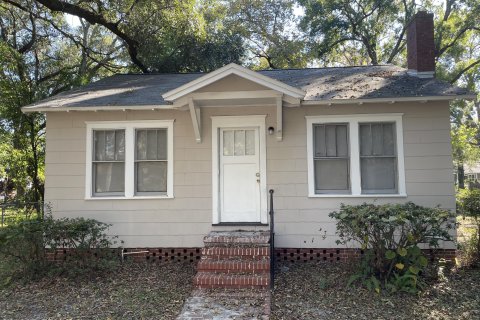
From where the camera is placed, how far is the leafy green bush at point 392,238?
15.9 feet

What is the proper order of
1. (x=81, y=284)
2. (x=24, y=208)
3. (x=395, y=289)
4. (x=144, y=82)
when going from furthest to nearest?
(x=24, y=208)
(x=144, y=82)
(x=81, y=284)
(x=395, y=289)

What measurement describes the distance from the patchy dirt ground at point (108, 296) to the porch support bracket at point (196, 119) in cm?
242

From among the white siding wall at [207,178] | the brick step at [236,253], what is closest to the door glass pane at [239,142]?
the white siding wall at [207,178]

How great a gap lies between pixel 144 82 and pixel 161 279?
4831 mm

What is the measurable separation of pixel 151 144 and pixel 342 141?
12.1 feet

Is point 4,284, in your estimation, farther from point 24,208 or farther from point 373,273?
point 24,208

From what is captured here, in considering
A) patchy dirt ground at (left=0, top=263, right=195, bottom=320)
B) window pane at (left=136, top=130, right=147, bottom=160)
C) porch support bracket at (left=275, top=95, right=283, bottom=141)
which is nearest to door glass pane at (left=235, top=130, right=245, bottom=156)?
porch support bracket at (left=275, top=95, right=283, bottom=141)

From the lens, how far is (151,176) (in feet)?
22.3

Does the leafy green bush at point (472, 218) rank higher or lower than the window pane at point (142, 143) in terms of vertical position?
Answer: lower

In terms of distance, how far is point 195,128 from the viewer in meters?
6.43

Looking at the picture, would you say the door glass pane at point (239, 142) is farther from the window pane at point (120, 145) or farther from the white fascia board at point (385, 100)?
the window pane at point (120, 145)

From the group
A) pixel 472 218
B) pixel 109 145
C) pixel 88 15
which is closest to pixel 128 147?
pixel 109 145

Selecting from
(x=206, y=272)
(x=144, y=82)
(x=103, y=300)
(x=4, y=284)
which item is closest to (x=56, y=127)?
(x=144, y=82)

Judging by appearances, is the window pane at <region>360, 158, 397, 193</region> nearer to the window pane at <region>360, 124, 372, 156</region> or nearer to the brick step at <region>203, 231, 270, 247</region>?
the window pane at <region>360, 124, 372, 156</region>
